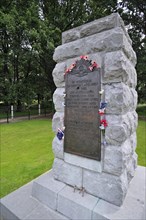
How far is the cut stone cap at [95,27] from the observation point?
1.79 meters

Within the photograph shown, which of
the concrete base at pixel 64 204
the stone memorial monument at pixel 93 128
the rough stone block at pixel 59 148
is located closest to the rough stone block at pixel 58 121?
the stone memorial monument at pixel 93 128

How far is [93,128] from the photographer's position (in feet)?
6.30

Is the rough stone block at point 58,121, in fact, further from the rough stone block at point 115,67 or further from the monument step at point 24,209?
the monument step at point 24,209

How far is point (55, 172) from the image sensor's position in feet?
7.50

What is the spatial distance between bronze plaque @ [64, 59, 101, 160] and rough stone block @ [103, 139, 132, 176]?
11cm

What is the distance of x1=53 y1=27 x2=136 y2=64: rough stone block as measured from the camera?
5.67 feet

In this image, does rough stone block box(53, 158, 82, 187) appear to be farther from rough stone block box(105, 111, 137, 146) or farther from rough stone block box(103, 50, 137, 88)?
rough stone block box(103, 50, 137, 88)

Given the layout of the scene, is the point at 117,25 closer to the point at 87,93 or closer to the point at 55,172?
the point at 87,93

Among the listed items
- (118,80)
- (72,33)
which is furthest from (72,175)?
(72,33)

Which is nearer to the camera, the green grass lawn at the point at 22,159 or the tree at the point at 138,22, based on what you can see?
the green grass lawn at the point at 22,159

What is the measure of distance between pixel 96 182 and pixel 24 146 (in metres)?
3.49

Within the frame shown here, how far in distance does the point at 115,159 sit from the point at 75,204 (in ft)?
2.41

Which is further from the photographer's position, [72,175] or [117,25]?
[72,175]

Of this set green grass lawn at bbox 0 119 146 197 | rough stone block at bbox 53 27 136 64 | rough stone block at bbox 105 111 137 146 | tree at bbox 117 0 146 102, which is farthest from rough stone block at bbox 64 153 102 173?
tree at bbox 117 0 146 102
